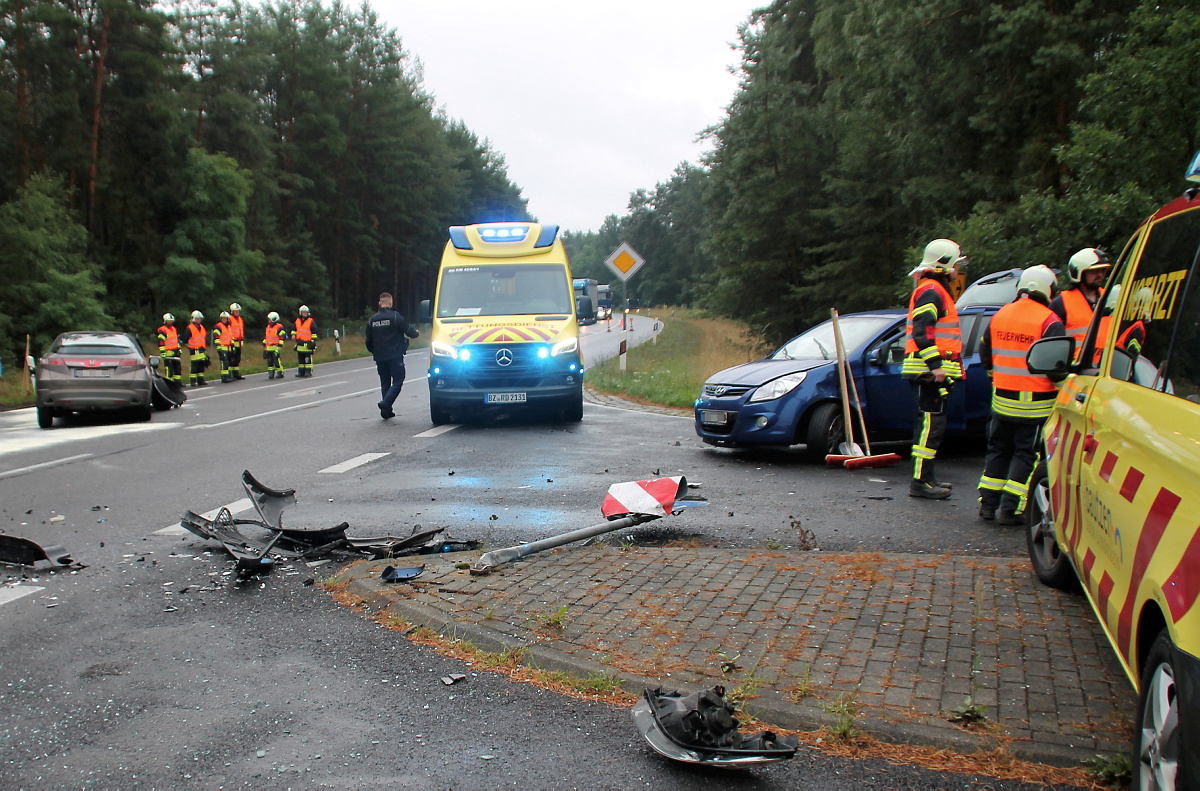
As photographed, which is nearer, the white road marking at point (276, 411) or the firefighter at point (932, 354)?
the firefighter at point (932, 354)

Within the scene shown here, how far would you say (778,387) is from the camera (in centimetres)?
962

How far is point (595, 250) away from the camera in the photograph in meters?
192

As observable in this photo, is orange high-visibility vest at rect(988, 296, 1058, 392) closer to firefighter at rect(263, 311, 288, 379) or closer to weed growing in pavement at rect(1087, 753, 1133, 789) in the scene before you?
weed growing in pavement at rect(1087, 753, 1133, 789)

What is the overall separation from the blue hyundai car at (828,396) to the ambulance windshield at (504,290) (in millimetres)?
4124

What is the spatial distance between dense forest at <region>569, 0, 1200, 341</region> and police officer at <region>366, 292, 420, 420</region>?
9.80m

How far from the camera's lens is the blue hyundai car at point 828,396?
9.55 m

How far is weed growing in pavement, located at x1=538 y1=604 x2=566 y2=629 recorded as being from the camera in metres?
4.37

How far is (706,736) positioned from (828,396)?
6.84 m

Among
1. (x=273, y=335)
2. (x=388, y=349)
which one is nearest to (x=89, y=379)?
(x=388, y=349)

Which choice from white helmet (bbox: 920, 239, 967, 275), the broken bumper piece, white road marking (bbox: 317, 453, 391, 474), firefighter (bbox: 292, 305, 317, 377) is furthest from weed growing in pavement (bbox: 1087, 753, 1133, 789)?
firefighter (bbox: 292, 305, 317, 377)

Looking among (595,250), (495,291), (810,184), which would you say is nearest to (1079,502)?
(495,291)

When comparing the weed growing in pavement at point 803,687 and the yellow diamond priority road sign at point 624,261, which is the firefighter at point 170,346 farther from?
the weed growing in pavement at point 803,687

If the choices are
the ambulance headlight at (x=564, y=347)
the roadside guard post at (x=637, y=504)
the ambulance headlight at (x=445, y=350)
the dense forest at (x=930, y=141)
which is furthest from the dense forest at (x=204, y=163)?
the roadside guard post at (x=637, y=504)

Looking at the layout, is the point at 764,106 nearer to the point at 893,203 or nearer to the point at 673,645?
the point at 893,203
